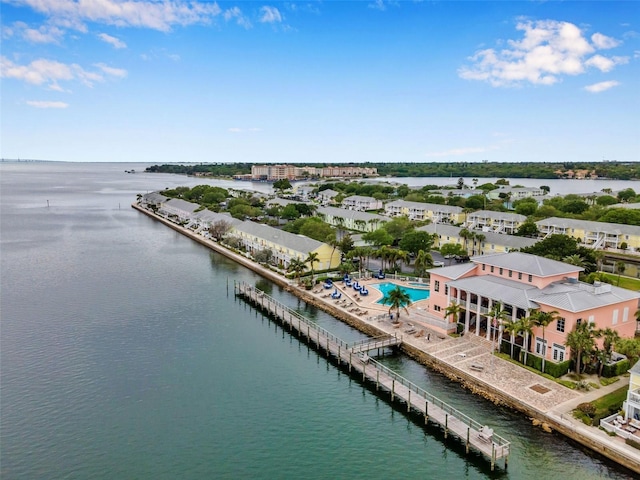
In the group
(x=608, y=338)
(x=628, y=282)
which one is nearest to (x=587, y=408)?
(x=608, y=338)

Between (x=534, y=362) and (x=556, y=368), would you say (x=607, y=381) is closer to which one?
(x=556, y=368)

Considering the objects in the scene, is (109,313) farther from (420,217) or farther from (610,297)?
(420,217)

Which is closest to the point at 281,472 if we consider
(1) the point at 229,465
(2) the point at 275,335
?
(1) the point at 229,465

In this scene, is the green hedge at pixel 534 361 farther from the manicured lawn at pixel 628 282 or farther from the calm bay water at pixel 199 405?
the manicured lawn at pixel 628 282

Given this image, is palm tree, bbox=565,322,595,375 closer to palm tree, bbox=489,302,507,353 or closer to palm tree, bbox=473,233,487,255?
palm tree, bbox=489,302,507,353

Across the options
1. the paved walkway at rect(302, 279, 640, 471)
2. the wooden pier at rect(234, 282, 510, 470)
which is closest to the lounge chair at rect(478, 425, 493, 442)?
the wooden pier at rect(234, 282, 510, 470)
